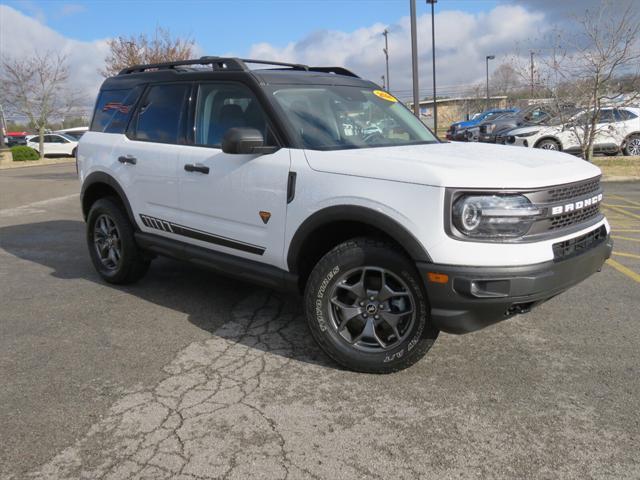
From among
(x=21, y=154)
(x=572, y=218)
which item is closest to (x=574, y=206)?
(x=572, y=218)

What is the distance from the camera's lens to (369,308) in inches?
136

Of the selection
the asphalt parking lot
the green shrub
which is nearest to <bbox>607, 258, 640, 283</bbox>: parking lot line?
the asphalt parking lot

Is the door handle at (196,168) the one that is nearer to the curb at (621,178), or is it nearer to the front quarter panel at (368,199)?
the front quarter panel at (368,199)

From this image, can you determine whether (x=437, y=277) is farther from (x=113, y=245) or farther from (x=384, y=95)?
(x=113, y=245)

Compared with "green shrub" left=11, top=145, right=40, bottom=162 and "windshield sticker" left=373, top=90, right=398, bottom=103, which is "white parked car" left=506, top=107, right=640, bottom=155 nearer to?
"windshield sticker" left=373, top=90, right=398, bottom=103

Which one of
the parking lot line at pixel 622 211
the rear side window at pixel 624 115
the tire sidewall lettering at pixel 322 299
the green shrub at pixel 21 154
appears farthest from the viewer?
the green shrub at pixel 21 154

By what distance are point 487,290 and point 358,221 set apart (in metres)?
0.87

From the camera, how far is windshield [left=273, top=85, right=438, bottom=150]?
3.86 metres

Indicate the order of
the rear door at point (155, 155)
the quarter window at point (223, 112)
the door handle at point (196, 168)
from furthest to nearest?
the rear door at point (155, 155)
the door handle at point (196, 168)
the quarter window at point (223, 112)

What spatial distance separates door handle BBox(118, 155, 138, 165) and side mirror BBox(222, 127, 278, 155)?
150cm

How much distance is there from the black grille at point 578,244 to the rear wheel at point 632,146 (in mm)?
15233

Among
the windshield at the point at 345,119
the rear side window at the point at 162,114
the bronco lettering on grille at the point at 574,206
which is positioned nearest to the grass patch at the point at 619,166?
the windshield at the point at 345,119

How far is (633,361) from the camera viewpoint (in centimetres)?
360

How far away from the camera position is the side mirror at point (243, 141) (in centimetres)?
365
